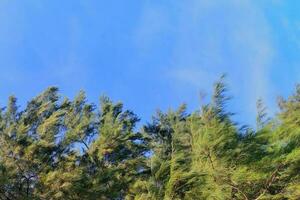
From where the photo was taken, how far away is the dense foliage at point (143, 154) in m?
8.88

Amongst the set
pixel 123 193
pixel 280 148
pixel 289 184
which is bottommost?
pixel 289 184

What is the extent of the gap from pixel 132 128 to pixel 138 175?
11.0 feet

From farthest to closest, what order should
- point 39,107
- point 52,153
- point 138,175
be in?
1. point 39,107
2. point 52,153
3. point 138,175

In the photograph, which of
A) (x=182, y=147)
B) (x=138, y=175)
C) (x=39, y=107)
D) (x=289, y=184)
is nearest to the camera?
(x=289, y=184)

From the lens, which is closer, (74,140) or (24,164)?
(24,164)

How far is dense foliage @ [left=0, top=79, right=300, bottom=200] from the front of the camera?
888 centimetres

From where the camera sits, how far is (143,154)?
53.2 feet

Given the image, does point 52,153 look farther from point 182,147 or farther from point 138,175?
point 182,147

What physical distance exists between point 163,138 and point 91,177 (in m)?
2.65

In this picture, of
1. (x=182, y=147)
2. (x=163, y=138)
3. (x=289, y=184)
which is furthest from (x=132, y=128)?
(x=289, y=184)

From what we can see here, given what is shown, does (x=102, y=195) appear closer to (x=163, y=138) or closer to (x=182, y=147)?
(x=163, y=138)

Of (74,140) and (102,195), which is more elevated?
(74,140)

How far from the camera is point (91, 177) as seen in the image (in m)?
14.6

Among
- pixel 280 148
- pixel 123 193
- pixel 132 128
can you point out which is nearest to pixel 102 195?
pixel 123 193
